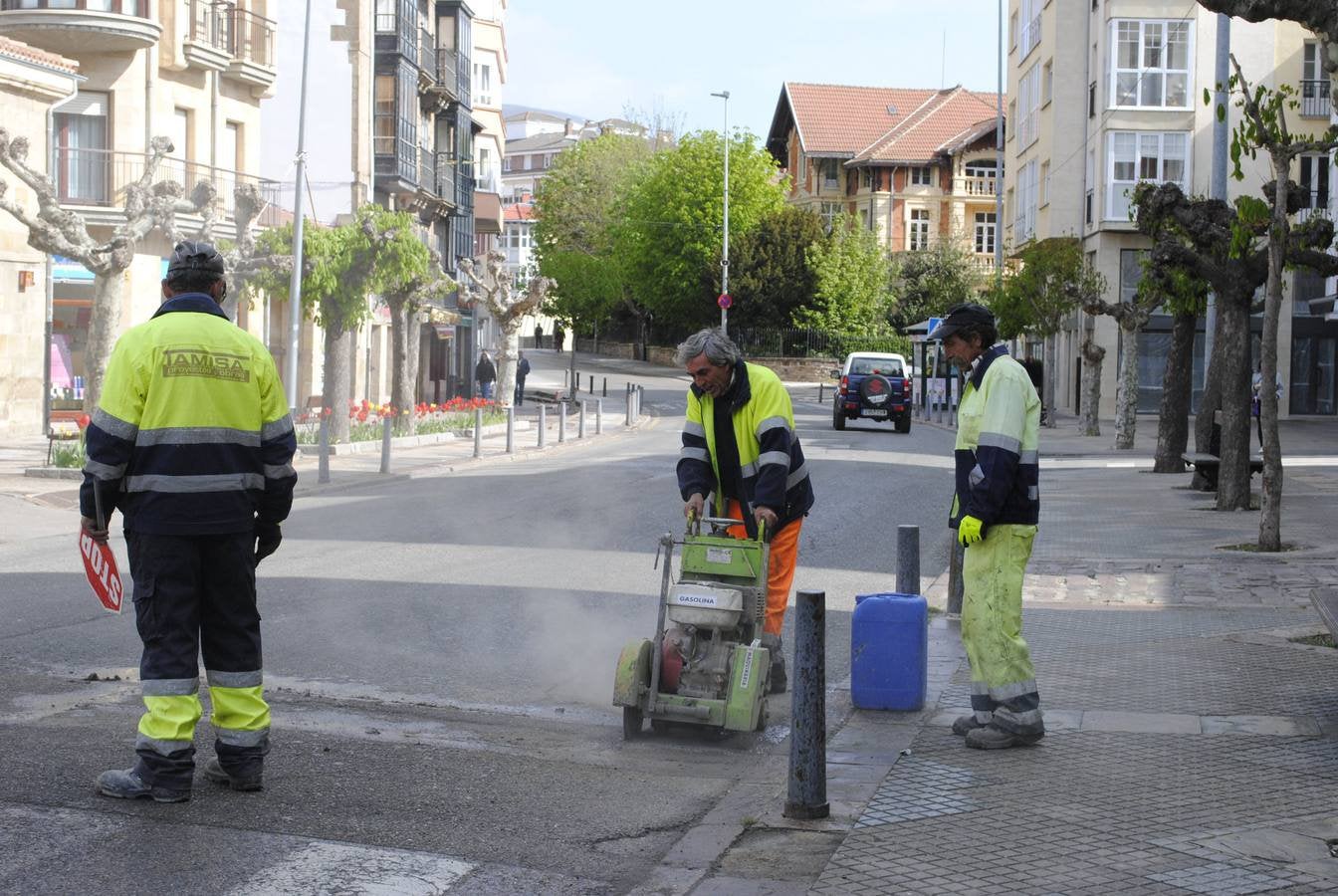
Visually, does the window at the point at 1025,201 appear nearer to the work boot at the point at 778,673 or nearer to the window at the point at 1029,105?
the window at the point at 1029,105

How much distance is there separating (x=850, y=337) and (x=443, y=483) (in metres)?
48.8

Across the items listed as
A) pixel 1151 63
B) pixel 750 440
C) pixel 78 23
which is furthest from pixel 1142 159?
pixel 750 440

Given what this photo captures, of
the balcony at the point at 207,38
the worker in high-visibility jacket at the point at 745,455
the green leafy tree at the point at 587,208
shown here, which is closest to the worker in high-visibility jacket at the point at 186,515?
the worker in high-visibility jacket at the point at 745,455

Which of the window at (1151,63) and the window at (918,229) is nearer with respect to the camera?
the window at (1151,63)

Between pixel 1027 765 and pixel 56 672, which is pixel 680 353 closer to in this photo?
pixel 1027 765

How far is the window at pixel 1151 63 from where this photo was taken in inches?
1796

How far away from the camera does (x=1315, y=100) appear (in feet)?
151

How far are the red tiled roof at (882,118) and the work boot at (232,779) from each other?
8251 centimetres

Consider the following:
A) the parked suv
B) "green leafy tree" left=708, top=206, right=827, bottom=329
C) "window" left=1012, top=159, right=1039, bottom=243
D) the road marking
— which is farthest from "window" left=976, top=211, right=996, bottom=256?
the road marking

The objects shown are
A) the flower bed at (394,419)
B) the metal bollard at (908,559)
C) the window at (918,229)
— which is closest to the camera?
the metal bollard at (908,559)

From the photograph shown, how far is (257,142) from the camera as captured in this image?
37156 mm

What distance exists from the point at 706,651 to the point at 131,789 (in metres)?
2.48

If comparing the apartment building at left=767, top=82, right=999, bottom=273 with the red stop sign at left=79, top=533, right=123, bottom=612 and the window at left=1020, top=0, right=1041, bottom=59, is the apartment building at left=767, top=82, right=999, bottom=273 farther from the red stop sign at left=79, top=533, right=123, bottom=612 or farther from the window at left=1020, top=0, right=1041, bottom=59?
the red stop sign at left=79, top=533, right=123, bottom=612

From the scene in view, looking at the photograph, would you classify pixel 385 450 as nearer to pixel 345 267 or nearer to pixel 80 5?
pixel 345 267
